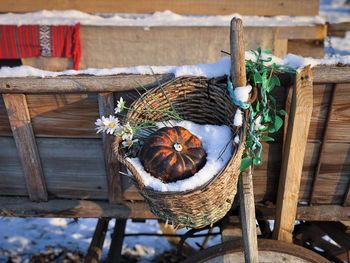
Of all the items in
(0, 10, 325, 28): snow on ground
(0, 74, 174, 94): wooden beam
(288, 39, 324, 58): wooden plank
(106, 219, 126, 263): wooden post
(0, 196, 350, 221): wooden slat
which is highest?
(0, 10, 325, 28): snow on ground

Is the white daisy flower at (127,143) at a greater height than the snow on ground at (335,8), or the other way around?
the white daisy flower at (127,143)

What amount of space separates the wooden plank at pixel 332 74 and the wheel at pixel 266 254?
2.45ft

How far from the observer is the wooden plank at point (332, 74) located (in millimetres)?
1485

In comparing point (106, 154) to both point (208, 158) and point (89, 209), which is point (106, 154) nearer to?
point (89, 209)

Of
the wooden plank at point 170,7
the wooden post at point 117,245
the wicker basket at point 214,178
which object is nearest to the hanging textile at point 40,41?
the wooden plank at point 170,7

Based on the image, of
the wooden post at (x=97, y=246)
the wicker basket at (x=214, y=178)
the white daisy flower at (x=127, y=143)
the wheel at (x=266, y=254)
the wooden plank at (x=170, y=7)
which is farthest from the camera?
the wooden plank at (x=170, y=7)

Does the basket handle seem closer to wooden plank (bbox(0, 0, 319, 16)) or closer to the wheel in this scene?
the wheel

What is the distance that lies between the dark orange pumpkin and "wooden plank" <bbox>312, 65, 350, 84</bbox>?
0.55m

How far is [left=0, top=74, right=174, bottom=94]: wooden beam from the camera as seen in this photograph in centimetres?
157

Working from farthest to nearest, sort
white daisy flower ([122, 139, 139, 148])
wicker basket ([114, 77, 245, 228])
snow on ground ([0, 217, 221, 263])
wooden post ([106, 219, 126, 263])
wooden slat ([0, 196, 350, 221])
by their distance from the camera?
snow on ground ([0, 217, 221, 263]) < wooden post ([106, 219, 126, 263]) < wooden slat ([0, 196, 350, 221]) < white daisy flower ([122, 139, 139, 148]) < wicker basket ([114, 77, 245, 228])

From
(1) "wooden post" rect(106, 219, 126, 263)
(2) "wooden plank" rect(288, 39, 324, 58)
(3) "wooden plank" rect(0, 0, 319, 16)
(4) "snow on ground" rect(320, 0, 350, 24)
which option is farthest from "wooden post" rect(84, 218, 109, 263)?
(4) "snow on ground" rect(320, 0, 350, 24)

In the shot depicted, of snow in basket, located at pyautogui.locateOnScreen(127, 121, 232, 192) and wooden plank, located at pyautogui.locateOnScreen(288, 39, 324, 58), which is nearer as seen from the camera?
snow in basket, located at pyautogui.locateOnScreen(127, 121, 232, 192)

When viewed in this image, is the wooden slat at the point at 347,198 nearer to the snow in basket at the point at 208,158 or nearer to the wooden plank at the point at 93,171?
the wooden plank at the point at 93,171

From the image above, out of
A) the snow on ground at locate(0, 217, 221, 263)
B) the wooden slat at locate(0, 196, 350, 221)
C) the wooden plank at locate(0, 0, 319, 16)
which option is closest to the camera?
the wooden slat at locate(0, 196, 350, 221)
